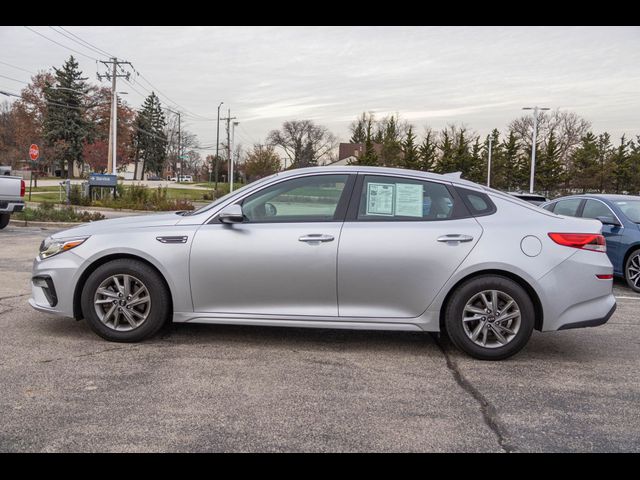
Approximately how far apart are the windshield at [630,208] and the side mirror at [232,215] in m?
6.80

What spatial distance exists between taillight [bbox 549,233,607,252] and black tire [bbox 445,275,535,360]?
52 centimetres

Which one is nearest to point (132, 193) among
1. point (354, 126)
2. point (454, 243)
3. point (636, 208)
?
point (636, 208)

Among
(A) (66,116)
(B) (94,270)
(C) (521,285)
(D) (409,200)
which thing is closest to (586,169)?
(C) (521,285)

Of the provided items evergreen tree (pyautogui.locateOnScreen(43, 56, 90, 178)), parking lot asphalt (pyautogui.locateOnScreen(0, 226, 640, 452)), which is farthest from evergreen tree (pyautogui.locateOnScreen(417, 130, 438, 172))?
parking lot asphalt (pyautogui.locateOnScreen(0, 226, 640, 452))

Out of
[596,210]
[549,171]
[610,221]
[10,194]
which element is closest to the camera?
[610,221]

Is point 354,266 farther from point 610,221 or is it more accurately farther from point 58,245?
point 610,221

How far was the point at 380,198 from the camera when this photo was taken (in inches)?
189

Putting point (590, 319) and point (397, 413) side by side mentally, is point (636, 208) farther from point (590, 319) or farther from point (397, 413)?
point (397, 413)

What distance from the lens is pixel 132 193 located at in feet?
79.3

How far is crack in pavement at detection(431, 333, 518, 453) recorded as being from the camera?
3150 mm

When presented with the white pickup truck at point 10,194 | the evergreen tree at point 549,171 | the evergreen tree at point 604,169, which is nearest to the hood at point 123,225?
the white pickup truck at point 10,194

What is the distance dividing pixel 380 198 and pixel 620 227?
566 cm

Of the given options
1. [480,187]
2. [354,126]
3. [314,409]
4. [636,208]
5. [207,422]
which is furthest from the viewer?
[354,126]

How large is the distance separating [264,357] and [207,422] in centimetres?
129
